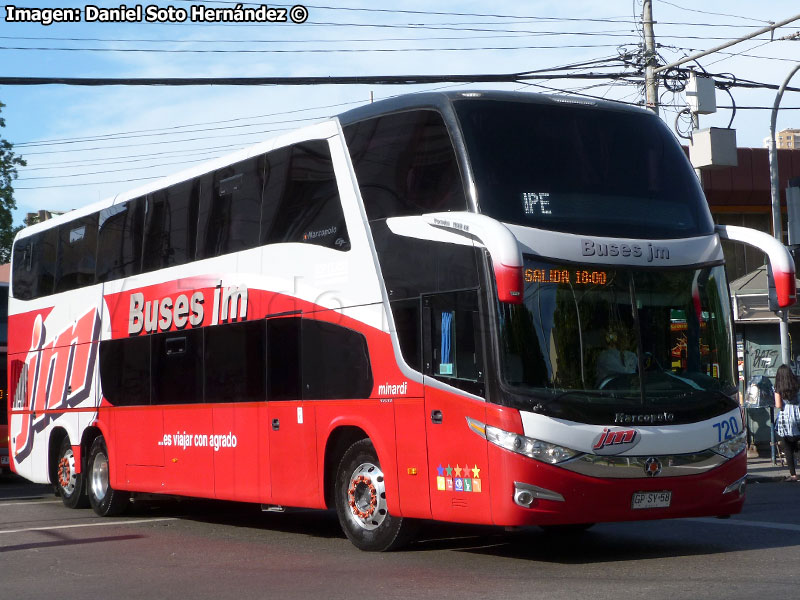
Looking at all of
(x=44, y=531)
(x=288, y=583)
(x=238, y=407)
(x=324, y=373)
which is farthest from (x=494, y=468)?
(x=44, y=531)

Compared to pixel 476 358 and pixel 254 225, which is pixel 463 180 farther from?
pixel 254 225

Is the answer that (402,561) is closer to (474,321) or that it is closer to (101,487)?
(474,321)

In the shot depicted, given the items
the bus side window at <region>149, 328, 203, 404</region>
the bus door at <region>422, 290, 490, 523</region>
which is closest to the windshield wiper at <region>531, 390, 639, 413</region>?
the bus door at <region>422, 290, 490, 523</region>

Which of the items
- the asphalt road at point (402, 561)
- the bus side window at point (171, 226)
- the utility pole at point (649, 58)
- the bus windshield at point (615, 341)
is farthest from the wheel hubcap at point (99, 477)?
the utility pole at point (649, 58)

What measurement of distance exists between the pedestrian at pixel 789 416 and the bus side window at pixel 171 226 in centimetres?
962

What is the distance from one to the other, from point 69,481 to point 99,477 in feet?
3.10

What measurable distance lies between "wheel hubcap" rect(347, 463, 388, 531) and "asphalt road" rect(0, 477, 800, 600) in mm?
383

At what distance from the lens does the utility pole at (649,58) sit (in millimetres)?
22812

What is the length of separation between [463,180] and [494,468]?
2444 mm

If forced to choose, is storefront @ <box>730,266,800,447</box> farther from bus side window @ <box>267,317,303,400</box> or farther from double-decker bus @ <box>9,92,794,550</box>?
bus side window @ <box>267,317,303,400</box>

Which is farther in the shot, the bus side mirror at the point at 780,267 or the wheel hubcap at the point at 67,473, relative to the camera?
the wheel hubcap at the point at 67,473

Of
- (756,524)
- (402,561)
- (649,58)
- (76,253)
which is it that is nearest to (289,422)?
(402,561)

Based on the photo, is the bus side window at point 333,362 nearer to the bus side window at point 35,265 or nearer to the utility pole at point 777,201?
the bus side window at point 35,265

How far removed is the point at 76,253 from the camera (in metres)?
17.6
